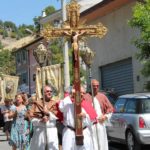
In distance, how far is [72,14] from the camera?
1039cm

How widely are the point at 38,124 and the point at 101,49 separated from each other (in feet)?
70.2

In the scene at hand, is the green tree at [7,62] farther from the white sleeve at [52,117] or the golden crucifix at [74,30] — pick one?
the white sleeve at [52,117]

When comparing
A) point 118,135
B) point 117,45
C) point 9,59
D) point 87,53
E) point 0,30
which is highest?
point 0,30

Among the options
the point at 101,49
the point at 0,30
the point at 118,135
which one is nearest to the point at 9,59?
the point at 101,49

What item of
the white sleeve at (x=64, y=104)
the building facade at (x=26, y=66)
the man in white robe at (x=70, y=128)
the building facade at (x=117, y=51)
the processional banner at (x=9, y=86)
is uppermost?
the building facade at (x=26, y=66)

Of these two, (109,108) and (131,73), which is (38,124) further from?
(131,73)

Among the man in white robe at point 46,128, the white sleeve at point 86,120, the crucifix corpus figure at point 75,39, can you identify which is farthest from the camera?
the man in white robe at point 46,128

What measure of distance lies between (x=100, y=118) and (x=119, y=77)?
18.7 m

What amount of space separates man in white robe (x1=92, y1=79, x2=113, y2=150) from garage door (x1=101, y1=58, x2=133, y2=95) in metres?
16.9

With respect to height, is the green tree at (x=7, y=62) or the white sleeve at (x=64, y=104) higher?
the green tree at (x=7, y=62)

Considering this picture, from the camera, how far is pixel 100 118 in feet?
37.0

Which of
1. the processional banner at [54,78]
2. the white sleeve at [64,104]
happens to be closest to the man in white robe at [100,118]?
the white sleeve at [64,104]

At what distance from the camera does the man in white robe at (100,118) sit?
11352mm

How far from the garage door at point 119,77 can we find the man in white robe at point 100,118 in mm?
16907
